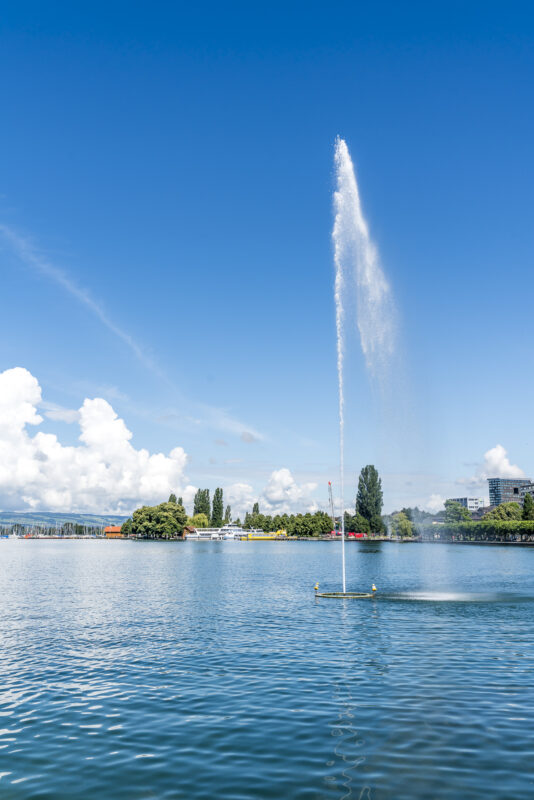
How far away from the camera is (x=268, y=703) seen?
21781 millimetres

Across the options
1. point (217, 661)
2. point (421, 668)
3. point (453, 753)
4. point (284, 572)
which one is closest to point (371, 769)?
point (453, 753)

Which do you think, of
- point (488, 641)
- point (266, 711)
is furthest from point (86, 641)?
point (488, 641)

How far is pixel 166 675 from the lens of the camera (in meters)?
26.5

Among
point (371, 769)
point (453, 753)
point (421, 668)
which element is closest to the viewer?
point (371, 769)

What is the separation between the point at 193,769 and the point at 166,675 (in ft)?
37.3

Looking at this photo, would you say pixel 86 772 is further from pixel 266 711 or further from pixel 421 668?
pixel 421 668

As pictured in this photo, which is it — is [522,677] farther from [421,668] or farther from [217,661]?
[217,661]

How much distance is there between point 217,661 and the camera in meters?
29.2

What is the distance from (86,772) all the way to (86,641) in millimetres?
20572

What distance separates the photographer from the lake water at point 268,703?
49.2ft

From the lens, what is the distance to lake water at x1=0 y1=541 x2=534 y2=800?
15.0 metres

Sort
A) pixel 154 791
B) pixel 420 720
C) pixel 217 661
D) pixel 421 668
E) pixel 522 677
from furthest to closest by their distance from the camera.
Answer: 1. pixel 217 661
2. pixel 421 668
3. pixel 522 677
4. pixel 420 720
5. pixel 154 791

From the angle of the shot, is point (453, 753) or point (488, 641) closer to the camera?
point (453, 753)

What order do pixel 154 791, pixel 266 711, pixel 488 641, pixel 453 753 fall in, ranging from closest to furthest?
pixel 154 791, pixel 453 753, pixel 266 711, pixel 488 641
